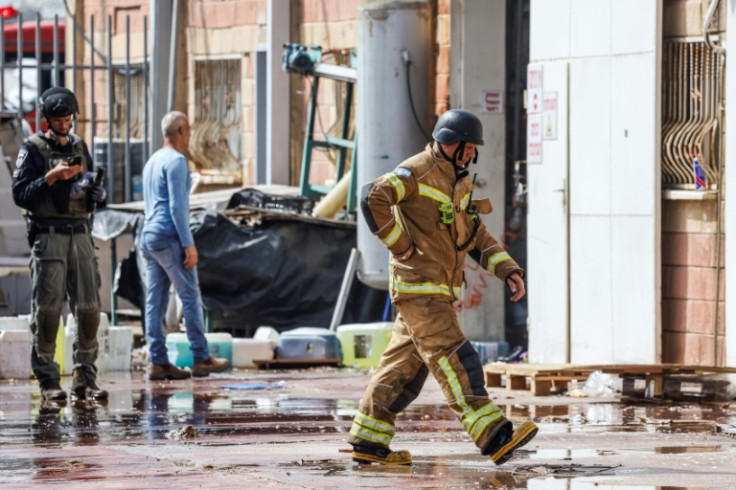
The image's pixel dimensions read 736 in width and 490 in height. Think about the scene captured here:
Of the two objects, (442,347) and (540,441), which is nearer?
(442,347)

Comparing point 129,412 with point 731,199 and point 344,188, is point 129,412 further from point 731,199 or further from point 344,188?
point 344,188

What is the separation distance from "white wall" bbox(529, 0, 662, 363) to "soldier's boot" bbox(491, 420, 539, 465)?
5.86m

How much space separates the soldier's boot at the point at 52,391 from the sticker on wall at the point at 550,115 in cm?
481

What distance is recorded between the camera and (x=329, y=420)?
34.6 ft

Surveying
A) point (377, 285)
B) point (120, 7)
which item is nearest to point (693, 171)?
point (377, 285)

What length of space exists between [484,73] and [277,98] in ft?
15.8

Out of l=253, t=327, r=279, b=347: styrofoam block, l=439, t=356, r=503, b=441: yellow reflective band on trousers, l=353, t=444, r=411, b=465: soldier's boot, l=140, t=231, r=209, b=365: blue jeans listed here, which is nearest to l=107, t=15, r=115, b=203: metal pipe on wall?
l=253, t=327, r=279, b=347: styrofoam block

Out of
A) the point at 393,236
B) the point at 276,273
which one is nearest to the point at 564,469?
the point at 393,236

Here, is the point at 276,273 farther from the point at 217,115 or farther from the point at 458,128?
the point at 458,128

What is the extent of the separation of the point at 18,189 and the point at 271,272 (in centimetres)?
545

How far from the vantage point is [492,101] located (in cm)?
1565

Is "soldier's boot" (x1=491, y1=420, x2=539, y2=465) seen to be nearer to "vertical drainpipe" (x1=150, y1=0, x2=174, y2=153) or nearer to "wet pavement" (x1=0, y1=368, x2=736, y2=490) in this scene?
"wet pavement" (x1=0, y1=368, x2=736, y2=490)

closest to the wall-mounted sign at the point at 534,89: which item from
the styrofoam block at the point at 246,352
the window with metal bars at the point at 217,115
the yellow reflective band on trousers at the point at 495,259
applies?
the styrofoam block at the point at 246,352

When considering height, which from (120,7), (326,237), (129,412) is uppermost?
(120,7)
